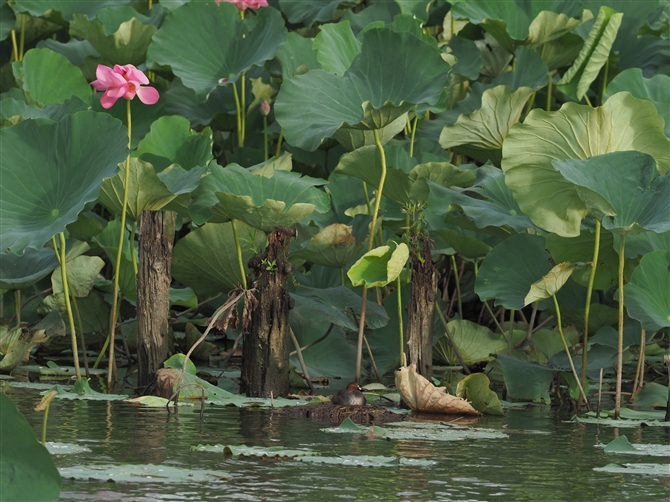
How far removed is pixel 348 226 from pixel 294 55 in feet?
6.80

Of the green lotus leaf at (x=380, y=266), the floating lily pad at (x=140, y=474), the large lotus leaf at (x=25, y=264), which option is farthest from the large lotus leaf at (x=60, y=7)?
the floating lily pad at (x=140, y=474)

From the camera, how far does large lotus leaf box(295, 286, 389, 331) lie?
489cm

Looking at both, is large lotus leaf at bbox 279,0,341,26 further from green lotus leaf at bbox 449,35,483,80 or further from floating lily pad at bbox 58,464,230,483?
floating lily pad at bbox 58,464,230,483

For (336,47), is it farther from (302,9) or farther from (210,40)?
(302,9)

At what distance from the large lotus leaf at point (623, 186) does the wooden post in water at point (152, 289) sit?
1.68 metres

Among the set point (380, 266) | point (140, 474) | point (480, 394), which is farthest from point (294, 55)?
point (140, 474)

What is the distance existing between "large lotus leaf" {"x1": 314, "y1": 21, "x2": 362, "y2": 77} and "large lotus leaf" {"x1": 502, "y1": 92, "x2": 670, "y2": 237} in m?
1.51

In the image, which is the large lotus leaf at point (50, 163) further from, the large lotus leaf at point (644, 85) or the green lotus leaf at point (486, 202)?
the large lotus leaf at point (644, 85)

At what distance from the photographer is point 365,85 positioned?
Result: 16.1ft

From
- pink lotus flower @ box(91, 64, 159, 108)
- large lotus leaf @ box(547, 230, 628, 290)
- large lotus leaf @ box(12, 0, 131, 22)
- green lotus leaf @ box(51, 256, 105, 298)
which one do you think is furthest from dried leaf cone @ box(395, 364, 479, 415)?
large lotus leaf @ box(12, 0, 131, 22)

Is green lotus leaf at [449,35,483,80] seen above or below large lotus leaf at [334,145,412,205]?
above

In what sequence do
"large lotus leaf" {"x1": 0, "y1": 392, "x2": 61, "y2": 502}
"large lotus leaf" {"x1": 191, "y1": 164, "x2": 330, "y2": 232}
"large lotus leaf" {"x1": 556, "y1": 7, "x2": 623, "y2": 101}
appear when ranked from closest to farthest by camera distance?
1. "large lotus leaf" {"x1": 0, "y1": 392, "x2": 61, "y2": 502}
2. "large lotus leaf" {"x1": 191, "y1": 164, "x2": 330, "y2": 232}
3. "large lotus leaf" {"x1": 556, "y1": 7, "x2": 623, "y2": 101}

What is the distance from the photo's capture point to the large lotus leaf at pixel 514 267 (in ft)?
15.3

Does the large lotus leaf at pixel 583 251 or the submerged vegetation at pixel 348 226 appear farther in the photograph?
the large lotus leaf at pixel 583 251
